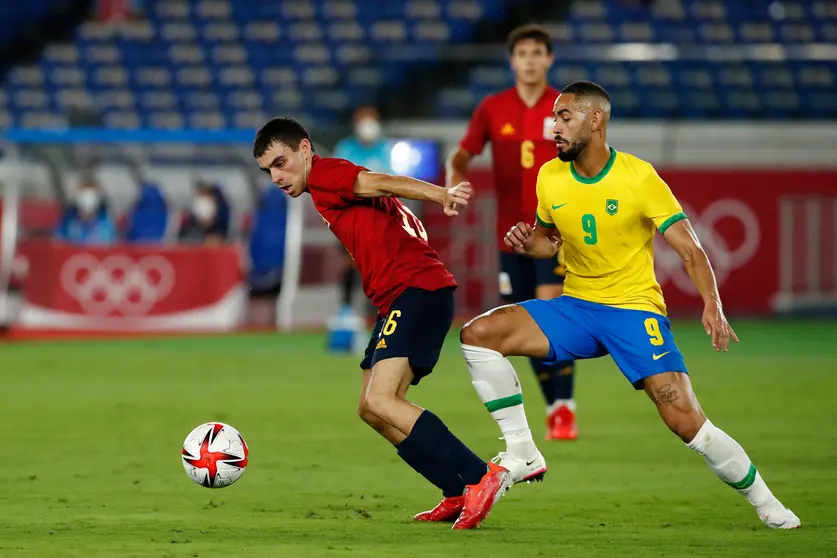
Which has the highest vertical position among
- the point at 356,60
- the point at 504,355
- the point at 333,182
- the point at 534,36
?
the point at 356,60

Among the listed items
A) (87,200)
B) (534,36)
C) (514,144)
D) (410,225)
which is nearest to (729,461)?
(410,225)

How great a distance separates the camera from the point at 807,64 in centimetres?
2252

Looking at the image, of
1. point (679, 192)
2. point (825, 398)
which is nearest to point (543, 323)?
point (825, 398)

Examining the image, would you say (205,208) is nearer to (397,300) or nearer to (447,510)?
(397,300)

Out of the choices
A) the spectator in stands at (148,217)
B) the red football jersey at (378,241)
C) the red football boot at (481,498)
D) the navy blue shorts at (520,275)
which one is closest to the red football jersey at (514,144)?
the navy blue shorts at (520,275)

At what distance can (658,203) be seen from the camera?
6.27m

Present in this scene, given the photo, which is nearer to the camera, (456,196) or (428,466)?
(456,196)

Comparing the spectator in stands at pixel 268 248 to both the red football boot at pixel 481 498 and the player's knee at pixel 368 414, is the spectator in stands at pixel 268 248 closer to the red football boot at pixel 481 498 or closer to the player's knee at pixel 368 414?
the player's knee at pixel 368 414

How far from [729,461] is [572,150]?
1.53m

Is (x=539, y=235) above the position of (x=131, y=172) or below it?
below

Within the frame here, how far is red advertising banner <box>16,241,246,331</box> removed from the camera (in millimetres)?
18391

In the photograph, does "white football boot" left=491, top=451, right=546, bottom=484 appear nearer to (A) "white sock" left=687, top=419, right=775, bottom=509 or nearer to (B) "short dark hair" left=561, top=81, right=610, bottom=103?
(A) "white sock" left=687, top=419, right=775, bottom=509

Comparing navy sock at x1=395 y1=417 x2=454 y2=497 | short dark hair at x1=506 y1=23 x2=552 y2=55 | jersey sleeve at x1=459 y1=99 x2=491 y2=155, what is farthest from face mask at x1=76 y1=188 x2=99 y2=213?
navy sock at x1=395 y1=417 x2=454 y2=497

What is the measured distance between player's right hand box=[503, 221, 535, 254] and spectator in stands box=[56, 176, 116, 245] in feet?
43.4
